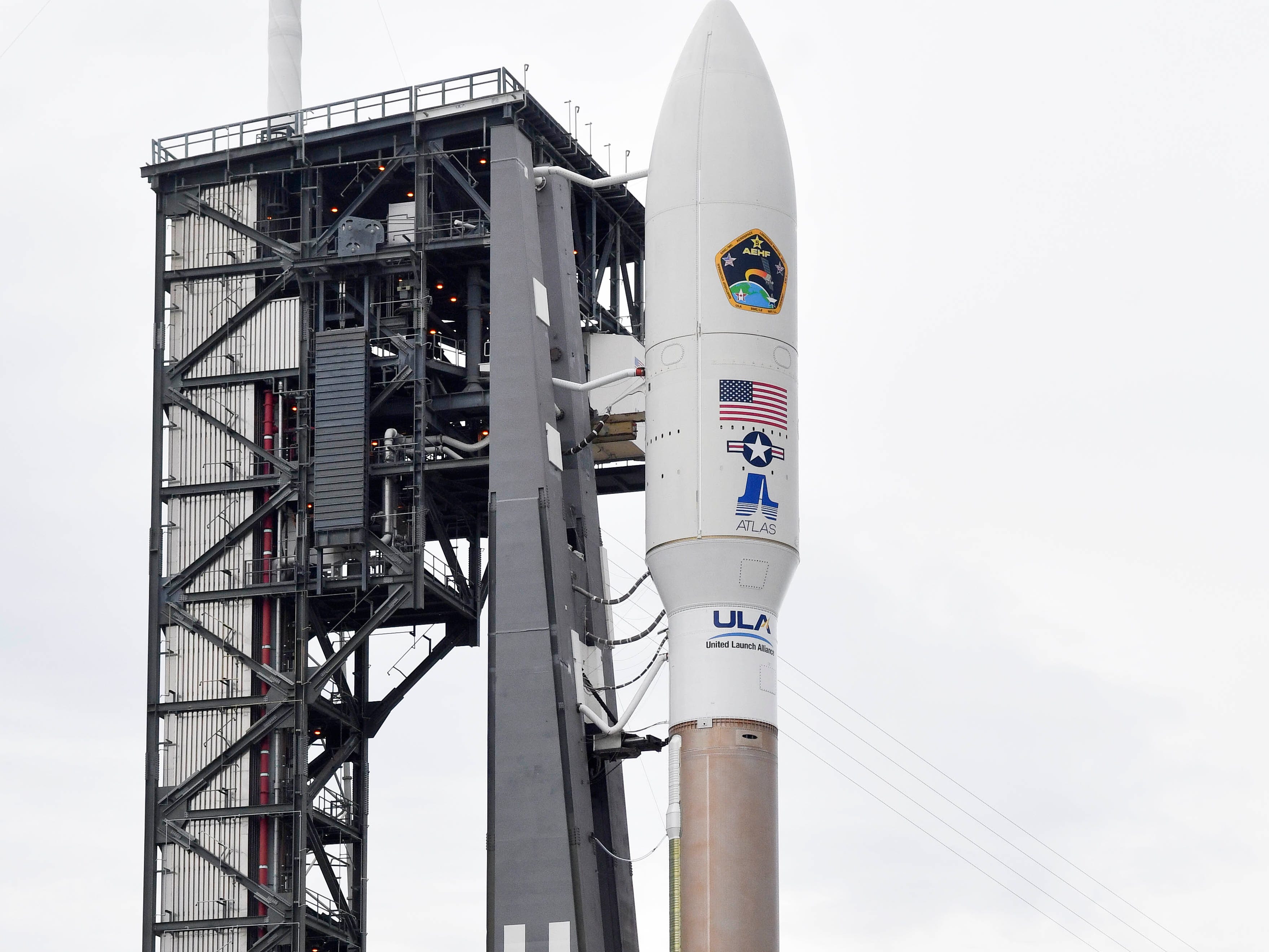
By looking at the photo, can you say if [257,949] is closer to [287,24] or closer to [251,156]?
[251,156]

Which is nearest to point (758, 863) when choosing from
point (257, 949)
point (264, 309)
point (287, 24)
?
point (257, 949)

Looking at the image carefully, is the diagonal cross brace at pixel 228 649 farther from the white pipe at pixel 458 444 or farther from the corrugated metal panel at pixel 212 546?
the white pipe at pixel 458 444

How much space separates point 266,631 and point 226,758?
3312 mm

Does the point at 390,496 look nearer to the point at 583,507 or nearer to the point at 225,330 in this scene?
the point at 583,507

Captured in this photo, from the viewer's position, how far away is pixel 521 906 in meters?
54.3

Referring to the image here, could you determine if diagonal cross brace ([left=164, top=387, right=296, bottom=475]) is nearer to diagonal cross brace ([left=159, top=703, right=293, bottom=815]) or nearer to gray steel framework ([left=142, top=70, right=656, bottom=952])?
gray steel framework ([left=142, top=70, right=656, bottom=952])

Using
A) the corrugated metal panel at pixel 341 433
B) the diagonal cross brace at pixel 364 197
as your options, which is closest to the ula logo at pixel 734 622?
the corrugated metal panel at pixel 341 433

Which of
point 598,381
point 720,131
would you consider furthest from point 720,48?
point 598,381

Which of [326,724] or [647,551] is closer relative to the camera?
[647,551]

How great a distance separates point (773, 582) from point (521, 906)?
9.59 meters

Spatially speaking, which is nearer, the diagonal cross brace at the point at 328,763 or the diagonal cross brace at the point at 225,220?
the diagonal cross brace at the point at 328,763

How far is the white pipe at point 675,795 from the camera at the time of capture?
1998 inches

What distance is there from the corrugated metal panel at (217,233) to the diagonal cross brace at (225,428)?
3.53 m

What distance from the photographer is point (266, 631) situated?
59938 millimetres
